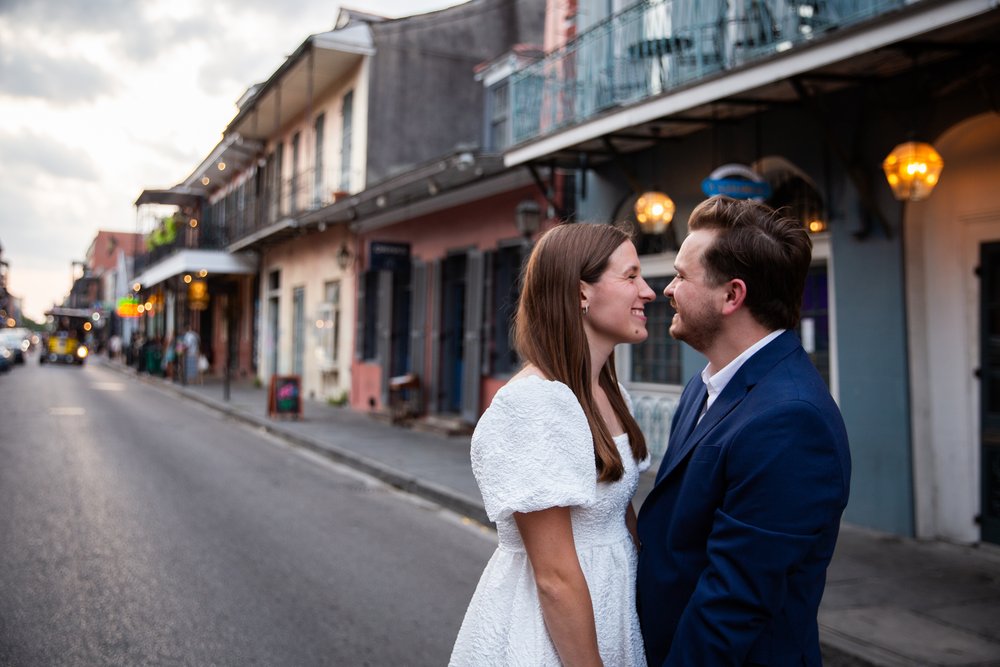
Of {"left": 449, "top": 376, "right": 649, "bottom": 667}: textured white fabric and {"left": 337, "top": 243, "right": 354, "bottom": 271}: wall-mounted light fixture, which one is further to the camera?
{"left": 337, "top": 243, "right": 354, "bottom": 271}: wall-mounted light fixture

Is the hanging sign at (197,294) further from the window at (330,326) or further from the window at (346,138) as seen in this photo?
the window at (346,138)

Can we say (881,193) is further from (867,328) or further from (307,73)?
(307,73)

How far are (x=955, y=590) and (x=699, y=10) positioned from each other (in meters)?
5.84

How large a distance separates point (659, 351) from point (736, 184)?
3.48 meters

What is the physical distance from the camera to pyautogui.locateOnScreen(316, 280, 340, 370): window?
20.9m

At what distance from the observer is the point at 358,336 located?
19.2 metres

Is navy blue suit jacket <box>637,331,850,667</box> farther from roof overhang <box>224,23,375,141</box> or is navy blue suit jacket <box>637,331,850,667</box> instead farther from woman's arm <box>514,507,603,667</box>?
roof overhang <box>224,23,375,141</box>

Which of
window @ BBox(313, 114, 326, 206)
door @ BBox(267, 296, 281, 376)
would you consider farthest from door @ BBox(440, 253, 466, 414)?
door @ BBox(267, 296, 281, 376)

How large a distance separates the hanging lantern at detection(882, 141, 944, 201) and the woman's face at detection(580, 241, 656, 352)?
5.71m

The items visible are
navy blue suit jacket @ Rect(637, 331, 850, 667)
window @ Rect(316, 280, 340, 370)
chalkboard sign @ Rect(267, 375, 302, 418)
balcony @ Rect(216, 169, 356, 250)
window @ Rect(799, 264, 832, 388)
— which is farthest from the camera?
balcony @ Rect(216, 169, 356, 250)

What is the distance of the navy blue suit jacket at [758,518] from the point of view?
1562 mm

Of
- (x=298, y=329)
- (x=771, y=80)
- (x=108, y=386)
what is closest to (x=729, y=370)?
(x=771, y=80)

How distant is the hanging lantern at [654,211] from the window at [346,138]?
12.1 m

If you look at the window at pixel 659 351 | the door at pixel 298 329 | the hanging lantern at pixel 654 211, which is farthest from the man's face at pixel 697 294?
the door at pixel 298 329
